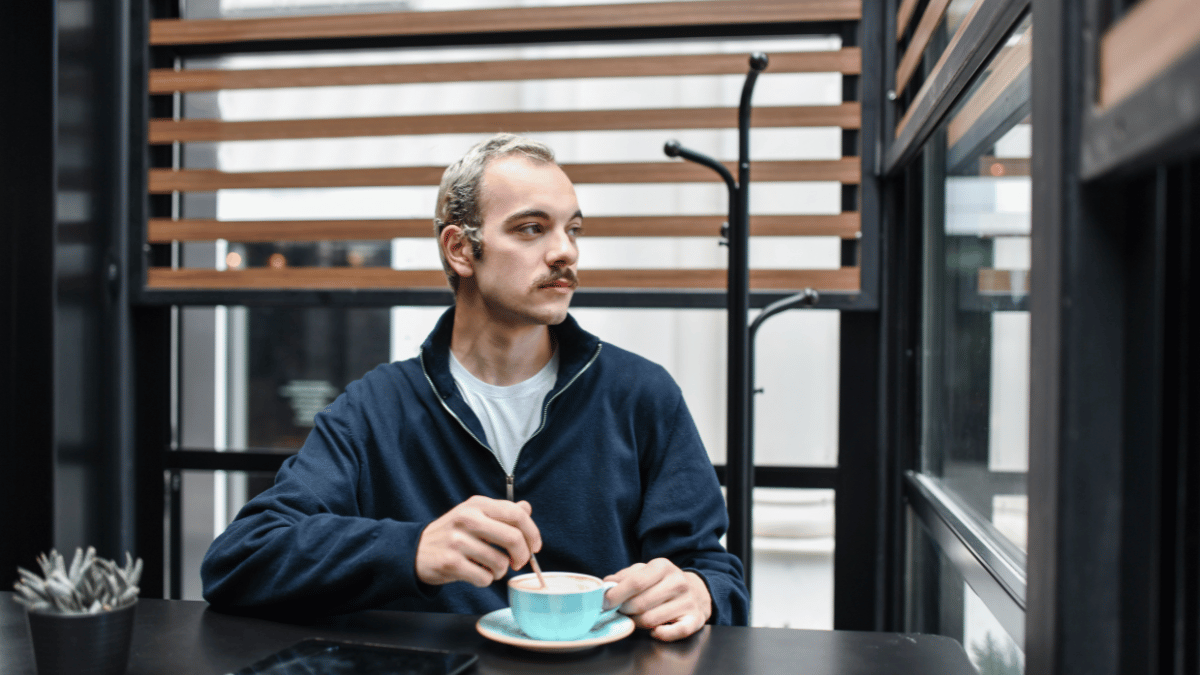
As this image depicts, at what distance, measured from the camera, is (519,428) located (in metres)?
1.38

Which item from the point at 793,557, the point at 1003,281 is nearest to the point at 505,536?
the point at 1003,281

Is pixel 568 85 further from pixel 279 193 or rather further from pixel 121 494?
pixel 121 494

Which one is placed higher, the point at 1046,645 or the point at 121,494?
the point at 1046,645

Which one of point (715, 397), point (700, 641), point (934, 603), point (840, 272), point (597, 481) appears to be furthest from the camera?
point (715, 397)

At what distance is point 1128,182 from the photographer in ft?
2.16

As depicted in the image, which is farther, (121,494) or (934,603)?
(121,494)

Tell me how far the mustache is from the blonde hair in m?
0.12

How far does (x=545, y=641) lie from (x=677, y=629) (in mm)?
152

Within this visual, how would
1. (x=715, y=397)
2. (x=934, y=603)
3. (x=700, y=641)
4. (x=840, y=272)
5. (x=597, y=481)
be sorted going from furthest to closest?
(x=715, y=397), (x=840, y=272), (x=934, y=603), (x=597, y=481), (x=700, y=641)

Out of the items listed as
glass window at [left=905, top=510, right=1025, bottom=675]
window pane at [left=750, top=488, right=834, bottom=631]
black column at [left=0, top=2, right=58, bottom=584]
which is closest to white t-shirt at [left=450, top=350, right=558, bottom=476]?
glass window at [left=905, top=510, right=1025, bottom=675]

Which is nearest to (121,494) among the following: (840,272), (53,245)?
(53,245)

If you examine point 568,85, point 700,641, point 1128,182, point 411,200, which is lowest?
point 700,641

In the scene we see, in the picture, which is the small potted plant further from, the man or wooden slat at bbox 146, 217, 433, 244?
wooden slat at bbox 146, 217, 433, 244

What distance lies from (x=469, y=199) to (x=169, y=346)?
1510mm
